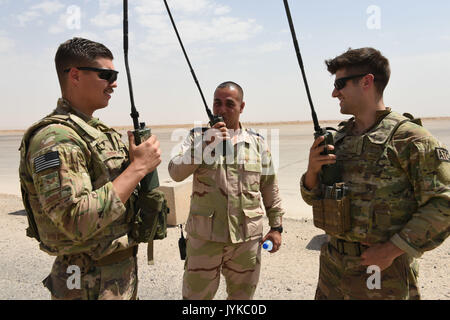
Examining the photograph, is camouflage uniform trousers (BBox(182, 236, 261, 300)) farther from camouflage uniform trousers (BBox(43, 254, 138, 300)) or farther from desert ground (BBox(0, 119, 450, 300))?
camouflage uniform trousers (BBox(43, 254, 138, 300))

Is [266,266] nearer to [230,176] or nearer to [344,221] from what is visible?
[230,176]

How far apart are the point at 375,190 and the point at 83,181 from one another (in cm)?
178

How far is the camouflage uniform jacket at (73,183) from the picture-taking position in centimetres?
185

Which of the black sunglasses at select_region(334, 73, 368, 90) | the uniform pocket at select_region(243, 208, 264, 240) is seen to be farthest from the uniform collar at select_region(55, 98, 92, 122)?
the black sunglasses at select_region(334, 73, 368, 90)

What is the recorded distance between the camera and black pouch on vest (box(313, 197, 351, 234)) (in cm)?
242

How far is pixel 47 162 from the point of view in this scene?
6.11ft

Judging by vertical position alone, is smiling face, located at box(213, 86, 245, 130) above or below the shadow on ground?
above

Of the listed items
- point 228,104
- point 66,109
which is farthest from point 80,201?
point 228,104

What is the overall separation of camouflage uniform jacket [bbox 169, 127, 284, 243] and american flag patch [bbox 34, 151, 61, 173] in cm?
157

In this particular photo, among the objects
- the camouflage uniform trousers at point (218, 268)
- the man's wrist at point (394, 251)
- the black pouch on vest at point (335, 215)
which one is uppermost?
the black pouch on vest at point (335, 215)

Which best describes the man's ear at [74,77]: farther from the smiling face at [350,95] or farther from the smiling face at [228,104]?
the smiling face at [350,95]

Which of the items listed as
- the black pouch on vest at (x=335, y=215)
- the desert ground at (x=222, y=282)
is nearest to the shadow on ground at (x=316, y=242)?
the desert ground at (x=222, y=282)

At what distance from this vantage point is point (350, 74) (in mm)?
2555

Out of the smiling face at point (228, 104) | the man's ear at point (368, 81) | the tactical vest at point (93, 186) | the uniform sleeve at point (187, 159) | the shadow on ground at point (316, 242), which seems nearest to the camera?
the tactical vest at point (93, 186)
